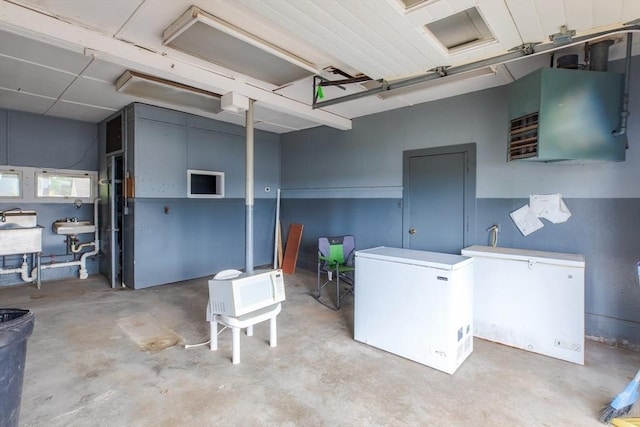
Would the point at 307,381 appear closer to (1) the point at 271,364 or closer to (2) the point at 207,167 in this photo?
(1) the point at 271,364

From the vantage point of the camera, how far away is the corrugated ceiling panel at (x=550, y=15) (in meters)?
1.97

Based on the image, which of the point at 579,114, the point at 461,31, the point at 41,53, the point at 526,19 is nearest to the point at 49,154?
the point at 41,53

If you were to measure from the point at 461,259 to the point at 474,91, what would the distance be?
7.63 feet

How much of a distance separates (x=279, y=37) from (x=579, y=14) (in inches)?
83.2

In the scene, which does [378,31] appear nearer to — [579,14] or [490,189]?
[579,14]

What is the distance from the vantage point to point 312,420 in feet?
6.73

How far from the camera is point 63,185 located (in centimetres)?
548

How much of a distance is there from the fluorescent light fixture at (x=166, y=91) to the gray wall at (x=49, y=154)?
2.36 metres

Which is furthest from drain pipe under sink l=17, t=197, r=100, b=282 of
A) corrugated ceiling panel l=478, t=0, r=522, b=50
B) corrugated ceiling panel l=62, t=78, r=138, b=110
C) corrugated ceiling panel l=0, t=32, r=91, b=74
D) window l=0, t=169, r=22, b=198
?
corrugated ceiling panel l=478, t=0, r=522, b=50

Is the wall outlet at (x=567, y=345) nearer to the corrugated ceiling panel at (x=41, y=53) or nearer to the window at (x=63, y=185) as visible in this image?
the corrugated ceiling panel at (x=41, y=53)

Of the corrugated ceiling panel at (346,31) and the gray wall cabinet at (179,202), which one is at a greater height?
the corrugated ceiling panel at (346,31)

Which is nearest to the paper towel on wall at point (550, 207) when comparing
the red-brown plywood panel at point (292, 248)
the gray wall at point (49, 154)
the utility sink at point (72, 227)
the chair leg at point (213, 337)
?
the chair leg at point (213, 337)

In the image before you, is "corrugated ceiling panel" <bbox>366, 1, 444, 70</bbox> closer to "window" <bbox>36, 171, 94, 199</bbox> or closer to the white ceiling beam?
the white ceiling beam

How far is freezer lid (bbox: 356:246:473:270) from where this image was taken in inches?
102
